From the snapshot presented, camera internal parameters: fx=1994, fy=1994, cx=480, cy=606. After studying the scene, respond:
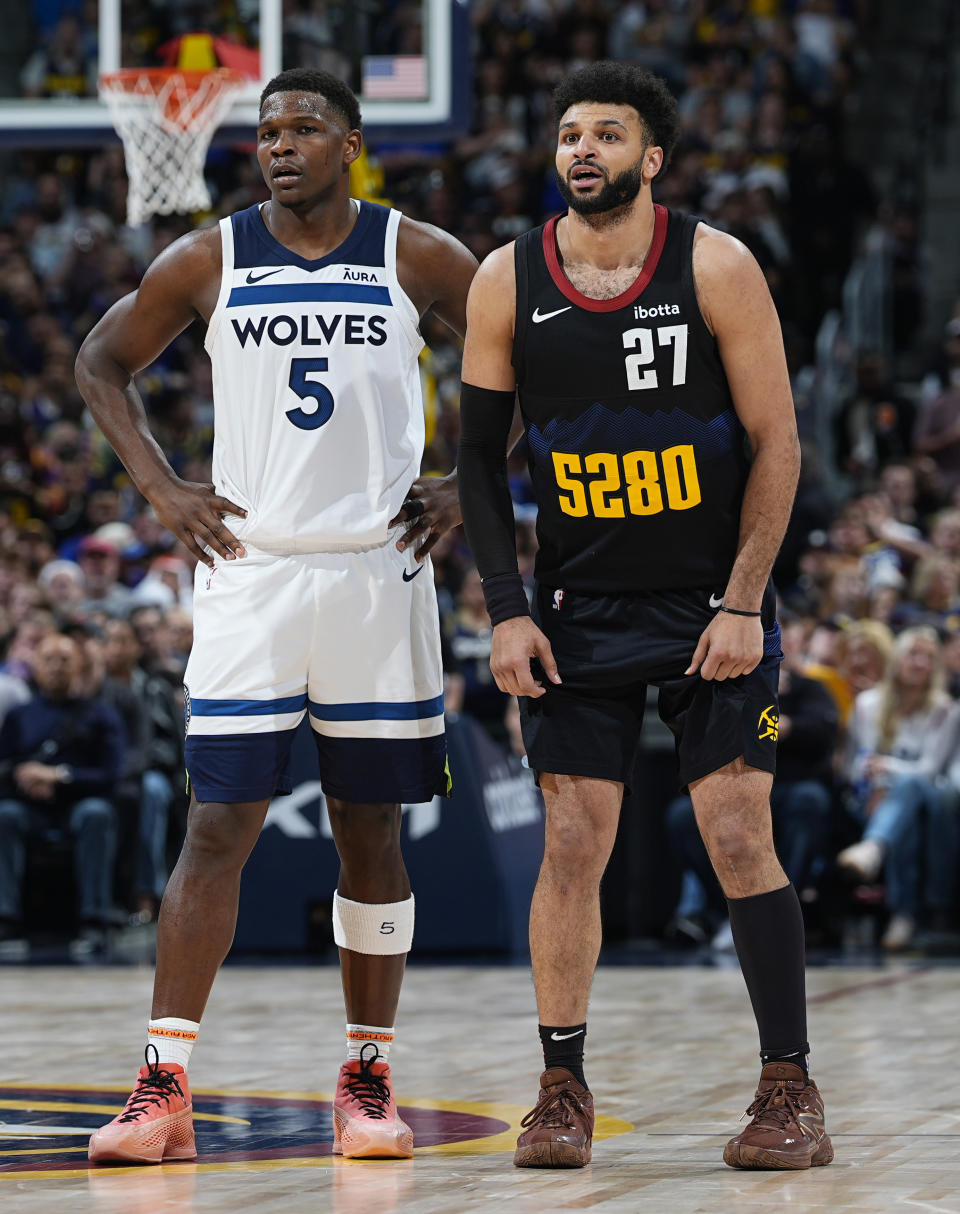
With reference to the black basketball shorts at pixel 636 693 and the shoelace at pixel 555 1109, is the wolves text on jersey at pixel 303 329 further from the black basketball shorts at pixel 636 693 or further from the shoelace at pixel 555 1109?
the shoelace at pixel 555 1109

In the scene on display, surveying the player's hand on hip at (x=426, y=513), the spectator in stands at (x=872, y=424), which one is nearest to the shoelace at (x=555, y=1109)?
the player's hand on hip at (x=426, y=513)

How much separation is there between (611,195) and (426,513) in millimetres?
894

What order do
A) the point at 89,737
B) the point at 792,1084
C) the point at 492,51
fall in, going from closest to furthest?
the point at 792,1084 < the point at 89,737 < the point at 492,51

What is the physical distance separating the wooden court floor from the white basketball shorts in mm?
834

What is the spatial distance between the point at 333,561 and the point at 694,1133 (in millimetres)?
1529

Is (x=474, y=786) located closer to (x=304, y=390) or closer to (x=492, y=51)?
(x=304, y=390)

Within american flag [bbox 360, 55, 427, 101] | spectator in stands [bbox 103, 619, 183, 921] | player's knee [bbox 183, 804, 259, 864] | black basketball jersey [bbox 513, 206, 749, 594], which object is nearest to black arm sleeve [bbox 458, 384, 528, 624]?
black basketball jersey [bbox 513, 206, 749, 594]

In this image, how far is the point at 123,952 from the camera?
984 cm

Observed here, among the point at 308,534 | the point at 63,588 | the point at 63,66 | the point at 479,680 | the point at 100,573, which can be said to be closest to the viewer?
the point at 308,534

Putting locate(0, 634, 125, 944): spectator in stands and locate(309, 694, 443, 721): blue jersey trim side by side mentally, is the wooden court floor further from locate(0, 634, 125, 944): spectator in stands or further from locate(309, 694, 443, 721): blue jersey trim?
locate(0, 634, 125, 944): spectator in stands

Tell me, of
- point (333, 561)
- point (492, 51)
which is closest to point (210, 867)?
point (333, 561)

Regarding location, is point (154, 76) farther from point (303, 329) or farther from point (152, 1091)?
point (152, 1091)

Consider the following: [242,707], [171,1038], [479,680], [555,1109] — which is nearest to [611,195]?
[242,707]

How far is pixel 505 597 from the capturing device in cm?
427
